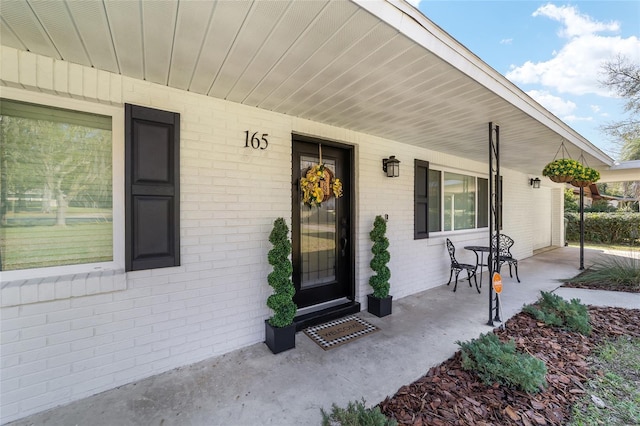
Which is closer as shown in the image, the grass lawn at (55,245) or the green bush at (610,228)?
the grass lawn at (55,245)

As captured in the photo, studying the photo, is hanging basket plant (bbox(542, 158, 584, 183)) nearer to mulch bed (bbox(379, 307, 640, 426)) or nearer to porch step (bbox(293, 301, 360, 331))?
mulch bed (bbox(379, 307, 640, 426))

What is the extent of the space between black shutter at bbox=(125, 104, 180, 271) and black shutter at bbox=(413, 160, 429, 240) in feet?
11.6

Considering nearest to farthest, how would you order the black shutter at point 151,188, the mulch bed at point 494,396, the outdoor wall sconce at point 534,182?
the mulch bed at point 494,396 < the black shutter at point 151,188 < the outdoor wall sconce at point 534,182

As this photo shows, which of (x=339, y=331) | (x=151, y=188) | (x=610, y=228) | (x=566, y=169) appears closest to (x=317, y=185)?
(x=151, y=188)

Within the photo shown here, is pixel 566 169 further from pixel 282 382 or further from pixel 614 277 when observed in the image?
pixel 282 382

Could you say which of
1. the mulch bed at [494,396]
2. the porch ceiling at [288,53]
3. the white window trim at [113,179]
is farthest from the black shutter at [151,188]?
the mulch bed at [494,396]

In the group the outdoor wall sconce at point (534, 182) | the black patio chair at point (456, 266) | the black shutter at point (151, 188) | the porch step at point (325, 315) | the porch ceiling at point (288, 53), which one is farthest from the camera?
the outdoor wall sconce at point (534, 182)

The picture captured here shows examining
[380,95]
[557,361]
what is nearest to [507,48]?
[380,95]

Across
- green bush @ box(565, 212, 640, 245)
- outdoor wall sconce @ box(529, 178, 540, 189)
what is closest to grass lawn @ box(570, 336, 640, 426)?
outdoor wall sconce @ box(529, 178, 540, 189)

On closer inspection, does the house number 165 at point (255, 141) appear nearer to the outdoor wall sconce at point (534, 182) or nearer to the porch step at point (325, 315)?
the porch step at point (325, 315)

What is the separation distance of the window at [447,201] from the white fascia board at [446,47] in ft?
5.88

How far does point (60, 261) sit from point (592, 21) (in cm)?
1112

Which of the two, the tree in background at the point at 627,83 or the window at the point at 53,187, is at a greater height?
the tree in background at the point at 627,83

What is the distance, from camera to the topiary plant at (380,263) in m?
3.48
